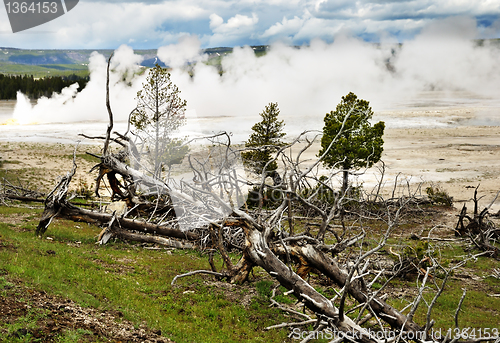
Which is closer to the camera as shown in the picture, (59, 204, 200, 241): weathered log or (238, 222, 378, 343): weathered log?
(238, 222, 378, 343): weathered log

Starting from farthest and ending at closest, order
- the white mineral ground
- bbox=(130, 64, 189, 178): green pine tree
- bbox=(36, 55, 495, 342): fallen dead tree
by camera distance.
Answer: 1. the white mineral ground
2. bbox=(130, 64, 189, 178): green pine tree
3. bbox=(36, 55, 495, 342): fallen dead tree

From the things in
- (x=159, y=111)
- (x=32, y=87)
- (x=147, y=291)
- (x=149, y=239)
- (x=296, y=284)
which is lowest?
(x=149, y=239)

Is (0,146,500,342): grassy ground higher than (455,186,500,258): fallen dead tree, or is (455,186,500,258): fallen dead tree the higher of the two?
(0,146,500,342): grassy ground

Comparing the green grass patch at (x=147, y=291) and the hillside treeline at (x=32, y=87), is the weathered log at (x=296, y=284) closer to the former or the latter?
the green grass patch at (x=147, y=291)

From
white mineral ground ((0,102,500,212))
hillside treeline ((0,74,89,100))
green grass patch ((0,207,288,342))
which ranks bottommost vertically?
white mineral ground ((0,102,500,212))

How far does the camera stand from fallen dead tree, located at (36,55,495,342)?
7.30 m

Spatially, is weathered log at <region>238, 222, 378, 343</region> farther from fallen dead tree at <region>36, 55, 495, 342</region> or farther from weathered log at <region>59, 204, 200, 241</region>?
weathered log at <region>59, 204, 200, 241</region>

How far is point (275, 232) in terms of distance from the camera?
1055 centimetres

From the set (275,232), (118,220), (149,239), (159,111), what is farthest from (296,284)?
(159,111)

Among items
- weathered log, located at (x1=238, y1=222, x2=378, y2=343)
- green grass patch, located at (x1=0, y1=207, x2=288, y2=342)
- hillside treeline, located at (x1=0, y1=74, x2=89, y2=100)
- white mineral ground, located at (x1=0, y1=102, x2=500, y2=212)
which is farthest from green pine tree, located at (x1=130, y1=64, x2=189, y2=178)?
hillside treeline, located at (x1=0, y1=74, x2=89, y2=100)

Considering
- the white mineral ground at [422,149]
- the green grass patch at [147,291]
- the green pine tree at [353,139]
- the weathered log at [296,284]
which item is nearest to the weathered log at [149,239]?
the green grass patch at [147,291]

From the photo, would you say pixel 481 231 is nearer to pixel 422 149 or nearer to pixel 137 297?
pixel 137 297

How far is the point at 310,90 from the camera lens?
120 meters

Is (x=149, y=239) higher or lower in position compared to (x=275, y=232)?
lower
